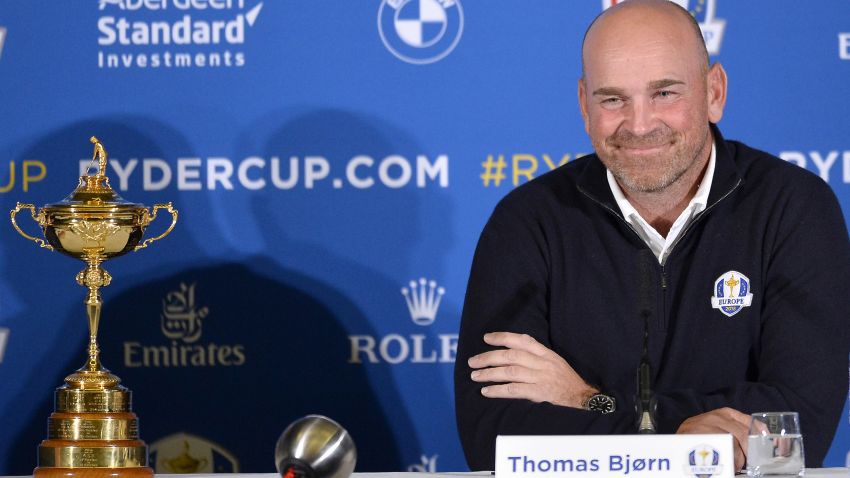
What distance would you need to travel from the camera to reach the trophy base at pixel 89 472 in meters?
2.76

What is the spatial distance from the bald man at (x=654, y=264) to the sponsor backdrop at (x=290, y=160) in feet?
2.51

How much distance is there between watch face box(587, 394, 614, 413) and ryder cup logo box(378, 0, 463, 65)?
1.43m

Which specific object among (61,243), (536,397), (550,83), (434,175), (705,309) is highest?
(550,83)

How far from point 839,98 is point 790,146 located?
0.67 ft

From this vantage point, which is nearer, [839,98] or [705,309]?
[705,309]

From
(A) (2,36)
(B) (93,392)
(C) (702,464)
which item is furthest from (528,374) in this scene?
(A) (2,36)

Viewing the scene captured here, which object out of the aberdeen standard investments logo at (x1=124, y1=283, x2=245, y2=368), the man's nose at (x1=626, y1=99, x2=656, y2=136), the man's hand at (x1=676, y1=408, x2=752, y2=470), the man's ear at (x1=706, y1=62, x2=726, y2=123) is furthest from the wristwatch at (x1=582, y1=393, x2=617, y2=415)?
the aberdeen standard investments logo at (x1=124, y1=283, x2=245, y2=368)

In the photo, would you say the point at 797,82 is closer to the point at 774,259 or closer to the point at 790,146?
the point at 790,146

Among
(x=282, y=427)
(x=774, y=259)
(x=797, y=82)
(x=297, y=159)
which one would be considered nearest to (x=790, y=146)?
(x=797, y=82)

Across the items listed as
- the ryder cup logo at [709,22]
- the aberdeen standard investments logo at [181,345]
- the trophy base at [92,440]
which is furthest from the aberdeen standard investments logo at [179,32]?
the trophy base at [92,440]

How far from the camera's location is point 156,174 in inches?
146

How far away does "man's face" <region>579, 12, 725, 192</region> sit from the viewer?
2832mm

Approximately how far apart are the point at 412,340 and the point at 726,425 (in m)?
1.53

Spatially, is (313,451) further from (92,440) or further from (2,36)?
(2,36)
